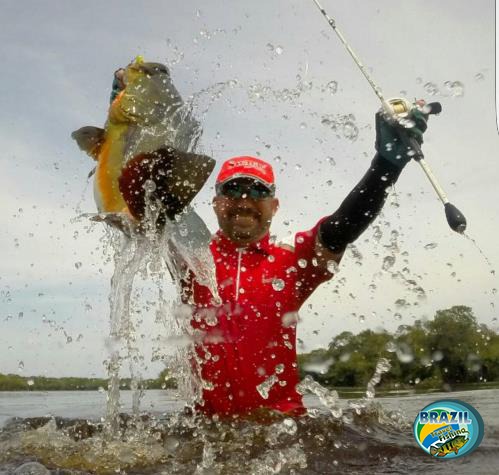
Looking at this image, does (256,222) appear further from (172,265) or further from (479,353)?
(479,353)

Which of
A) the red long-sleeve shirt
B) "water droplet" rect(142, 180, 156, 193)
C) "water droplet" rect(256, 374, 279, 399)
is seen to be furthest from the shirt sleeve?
"water droplet" rect(142, 180, 156, 193)

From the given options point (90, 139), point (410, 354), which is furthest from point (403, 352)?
point (90, 139)

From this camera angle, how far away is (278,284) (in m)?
4.22

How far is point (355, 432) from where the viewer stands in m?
4.05

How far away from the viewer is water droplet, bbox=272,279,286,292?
166 inches

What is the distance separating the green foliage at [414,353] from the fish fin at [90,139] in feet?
6.91

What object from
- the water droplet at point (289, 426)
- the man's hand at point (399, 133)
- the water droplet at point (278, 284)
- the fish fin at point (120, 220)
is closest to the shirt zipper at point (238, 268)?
the water droplet at point (278, 284)

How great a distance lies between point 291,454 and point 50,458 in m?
1.33

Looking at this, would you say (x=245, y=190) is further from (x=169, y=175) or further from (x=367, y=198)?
(x=169, y=175)

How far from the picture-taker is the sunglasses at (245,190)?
441cm

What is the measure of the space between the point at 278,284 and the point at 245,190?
28.6 inches

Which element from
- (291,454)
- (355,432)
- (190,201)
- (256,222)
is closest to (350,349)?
(355,432)

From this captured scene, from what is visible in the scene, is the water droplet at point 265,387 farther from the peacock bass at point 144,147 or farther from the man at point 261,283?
the peacock bass at point 144,147

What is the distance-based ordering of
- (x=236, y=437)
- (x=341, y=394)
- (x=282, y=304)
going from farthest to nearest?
1. (x=341, y=394)
2. (x=282, y=304)
3. (x=236, y=437)
